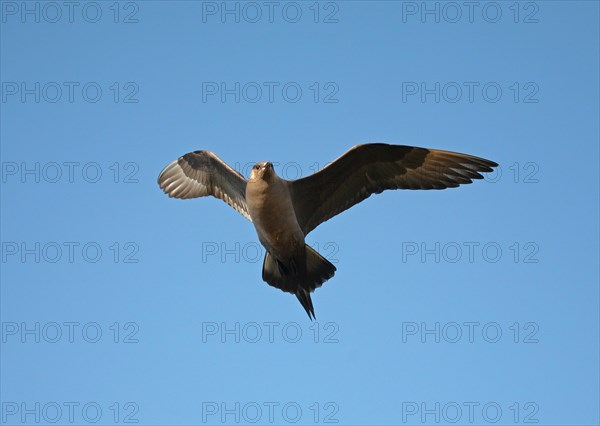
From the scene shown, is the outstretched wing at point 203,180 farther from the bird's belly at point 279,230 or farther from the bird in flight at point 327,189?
the bird's belly at point 279,230

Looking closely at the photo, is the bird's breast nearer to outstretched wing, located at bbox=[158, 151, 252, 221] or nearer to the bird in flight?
the bird in flight

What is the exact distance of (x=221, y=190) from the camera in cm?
1548

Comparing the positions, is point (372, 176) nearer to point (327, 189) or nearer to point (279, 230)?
point (327, 189)

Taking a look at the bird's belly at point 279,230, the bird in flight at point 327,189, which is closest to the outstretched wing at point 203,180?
the bird in flight at point 327,189

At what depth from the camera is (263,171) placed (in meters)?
13.4

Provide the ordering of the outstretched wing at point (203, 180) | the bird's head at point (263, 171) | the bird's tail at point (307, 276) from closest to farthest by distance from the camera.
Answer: the bird's head at point (263, 171) → the bird's tail at point (307, 276) → the outstretched wing at point (203, 180)

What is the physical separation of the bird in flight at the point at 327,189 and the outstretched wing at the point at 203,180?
0.05 meters

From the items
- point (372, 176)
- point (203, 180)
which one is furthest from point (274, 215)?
point (203, 180)

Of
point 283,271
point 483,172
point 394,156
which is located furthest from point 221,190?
point 483,172

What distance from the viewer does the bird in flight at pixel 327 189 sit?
1399cm

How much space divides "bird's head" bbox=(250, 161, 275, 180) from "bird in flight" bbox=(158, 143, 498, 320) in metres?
0.32

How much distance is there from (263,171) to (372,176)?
73.3 inches

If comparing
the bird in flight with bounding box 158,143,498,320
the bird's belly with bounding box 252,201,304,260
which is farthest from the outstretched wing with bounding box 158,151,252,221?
the bird's belly with bounding box 252,201,304,260

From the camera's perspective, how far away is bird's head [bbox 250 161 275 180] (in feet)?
43.9
